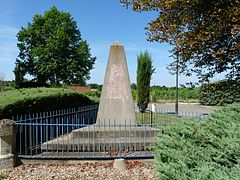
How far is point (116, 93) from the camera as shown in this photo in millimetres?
7777

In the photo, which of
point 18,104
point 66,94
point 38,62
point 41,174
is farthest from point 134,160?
point 38,62

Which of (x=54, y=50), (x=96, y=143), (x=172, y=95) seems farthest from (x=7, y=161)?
(x=172, y=95)

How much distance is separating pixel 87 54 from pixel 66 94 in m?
27.4

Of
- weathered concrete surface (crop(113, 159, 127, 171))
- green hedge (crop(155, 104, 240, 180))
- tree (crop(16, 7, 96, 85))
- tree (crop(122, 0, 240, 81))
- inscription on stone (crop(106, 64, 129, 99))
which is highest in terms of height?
tree (crop(16, 7, 96, 85))

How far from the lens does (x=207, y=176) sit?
6.02ft

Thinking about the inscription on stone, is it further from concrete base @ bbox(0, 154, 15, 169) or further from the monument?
concrete base @ bbox(0, 154, 15, 169)

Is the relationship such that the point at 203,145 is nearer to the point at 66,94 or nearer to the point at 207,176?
the point at 207,176

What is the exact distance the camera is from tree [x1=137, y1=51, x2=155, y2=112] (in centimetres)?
1852

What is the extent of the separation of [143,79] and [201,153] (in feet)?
54.2

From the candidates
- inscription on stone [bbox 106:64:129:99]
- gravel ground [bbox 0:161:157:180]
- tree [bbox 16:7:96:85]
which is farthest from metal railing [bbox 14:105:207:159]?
tree [bbox 16:7:96:85]

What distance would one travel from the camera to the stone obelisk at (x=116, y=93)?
25.4 ft

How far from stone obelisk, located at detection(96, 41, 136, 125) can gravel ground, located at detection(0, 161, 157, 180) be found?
78.8 inches

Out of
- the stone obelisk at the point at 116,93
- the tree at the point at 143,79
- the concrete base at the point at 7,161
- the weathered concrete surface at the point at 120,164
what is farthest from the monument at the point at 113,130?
the tree at the point at 143,79

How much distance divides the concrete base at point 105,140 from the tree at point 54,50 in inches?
1095
